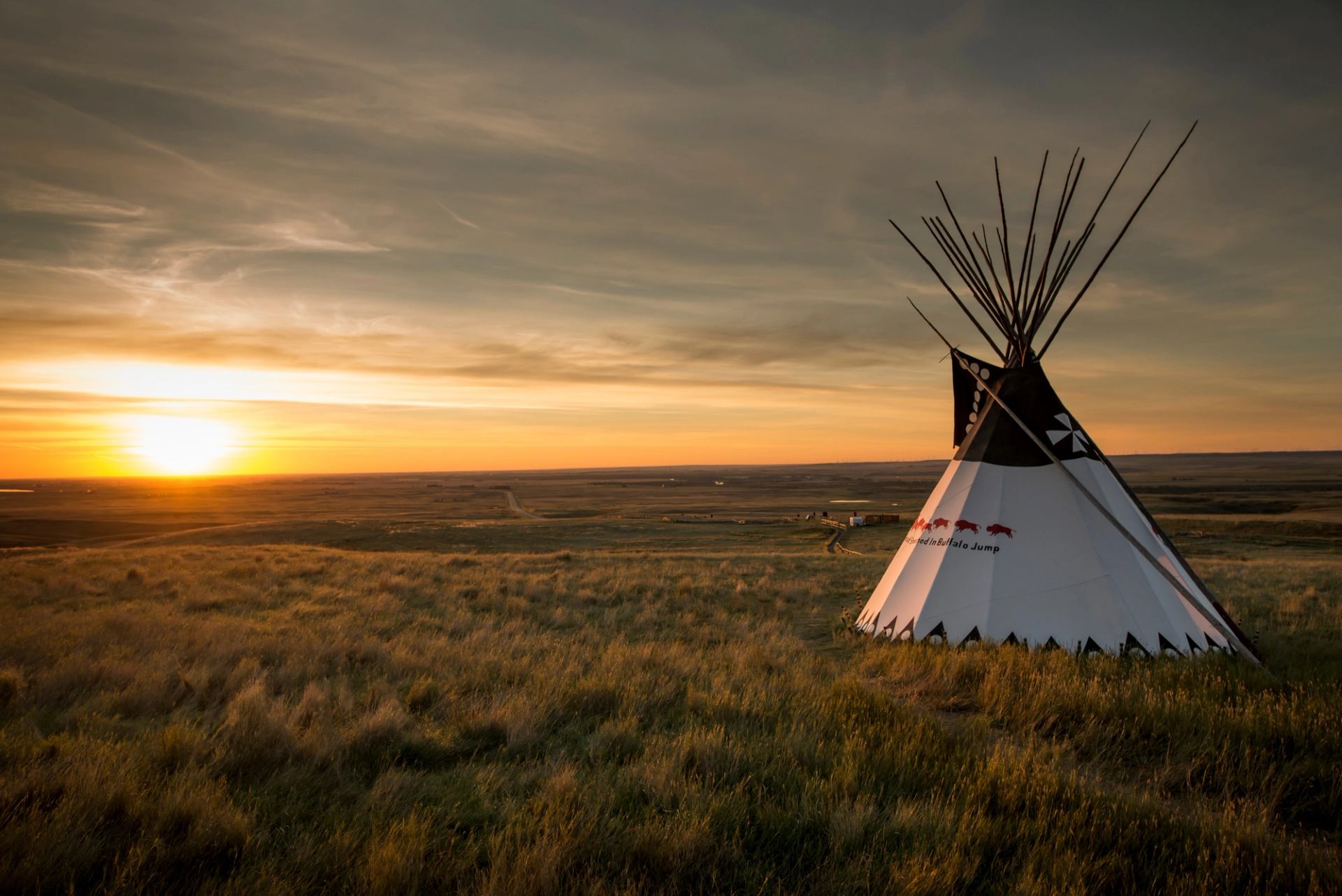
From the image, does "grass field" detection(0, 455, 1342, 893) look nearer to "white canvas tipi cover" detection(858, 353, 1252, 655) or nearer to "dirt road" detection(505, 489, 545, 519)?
"white canvas tipi cover" detection(858, 353, 1252, 655)

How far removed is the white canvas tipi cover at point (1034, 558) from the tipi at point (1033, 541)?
15 millimetres

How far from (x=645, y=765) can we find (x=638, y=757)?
15.3 inches

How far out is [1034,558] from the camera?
26.6 feet

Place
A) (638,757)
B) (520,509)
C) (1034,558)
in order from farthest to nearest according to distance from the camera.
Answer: (520,509)
(1034,558)
(638,757)

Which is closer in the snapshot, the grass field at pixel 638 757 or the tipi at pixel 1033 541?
the grass field at pixel 638 757

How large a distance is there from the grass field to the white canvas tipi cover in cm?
61

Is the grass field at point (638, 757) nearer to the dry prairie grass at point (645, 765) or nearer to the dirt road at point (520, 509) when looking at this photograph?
the dry prairie grass at point (645, 765)

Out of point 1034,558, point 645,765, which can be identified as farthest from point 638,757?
point 1034,558

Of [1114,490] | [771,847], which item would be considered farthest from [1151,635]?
A: [771,847]

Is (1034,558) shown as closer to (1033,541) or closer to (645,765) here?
(1033,541)

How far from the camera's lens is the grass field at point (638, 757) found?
125 inches

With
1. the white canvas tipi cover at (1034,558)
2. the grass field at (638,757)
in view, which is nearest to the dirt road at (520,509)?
the grass field at (638,757)

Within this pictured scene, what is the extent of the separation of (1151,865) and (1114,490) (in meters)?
6.64

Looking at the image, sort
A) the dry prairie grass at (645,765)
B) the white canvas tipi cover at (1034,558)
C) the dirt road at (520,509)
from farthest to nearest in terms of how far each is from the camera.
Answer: the dirt road at (520,509), the white canvas tipi cover at (1034,558), the dry prairie grass at (645,765)
